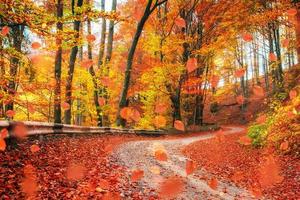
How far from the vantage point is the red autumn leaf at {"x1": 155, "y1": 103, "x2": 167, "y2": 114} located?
114 ft

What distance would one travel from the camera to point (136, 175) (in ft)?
30.8

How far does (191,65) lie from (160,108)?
6.40 m

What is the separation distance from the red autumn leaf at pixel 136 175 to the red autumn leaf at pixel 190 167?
193cm

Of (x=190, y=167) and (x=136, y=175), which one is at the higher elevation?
(x=136, y=175)

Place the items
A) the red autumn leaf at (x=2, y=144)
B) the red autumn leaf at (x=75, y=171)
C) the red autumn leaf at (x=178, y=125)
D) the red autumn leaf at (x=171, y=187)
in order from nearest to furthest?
1. the red autumn leaf at (x=2, y=144)
2. the red autumn leaf at (x=75, y=171)
3. the red autumn leaf at (x=171, y=187)
4. the red autumn leaf at (x=178, y=125)

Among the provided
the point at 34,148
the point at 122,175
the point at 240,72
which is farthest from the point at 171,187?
the point at 240,72

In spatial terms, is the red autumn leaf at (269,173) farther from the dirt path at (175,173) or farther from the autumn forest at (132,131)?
the dirt path at (175,173)

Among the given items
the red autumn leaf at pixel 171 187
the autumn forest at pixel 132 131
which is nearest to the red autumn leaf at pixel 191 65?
the autumn forest at pixel 132 131

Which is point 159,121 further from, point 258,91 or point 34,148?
point 34,148

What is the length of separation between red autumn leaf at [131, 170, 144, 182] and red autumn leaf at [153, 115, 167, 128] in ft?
80.1

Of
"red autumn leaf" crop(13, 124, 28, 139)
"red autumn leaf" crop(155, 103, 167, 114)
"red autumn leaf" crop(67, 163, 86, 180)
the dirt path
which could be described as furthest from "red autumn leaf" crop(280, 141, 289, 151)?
"red autumn leaf" crop(155, 103, 167, 114)

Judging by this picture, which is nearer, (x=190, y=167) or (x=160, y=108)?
(x=190, y=167)

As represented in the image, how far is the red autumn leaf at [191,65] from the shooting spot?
30528 mm

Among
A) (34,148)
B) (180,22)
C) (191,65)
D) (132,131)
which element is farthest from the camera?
(191,65)
